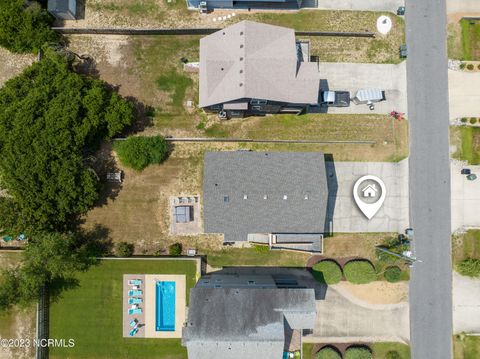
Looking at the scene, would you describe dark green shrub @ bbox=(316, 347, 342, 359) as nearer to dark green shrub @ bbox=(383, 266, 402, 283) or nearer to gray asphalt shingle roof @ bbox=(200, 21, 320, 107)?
dark green shrub @ bbox=(383, 266, 402, 283)

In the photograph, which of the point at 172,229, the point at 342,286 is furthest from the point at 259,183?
the point at 342,286

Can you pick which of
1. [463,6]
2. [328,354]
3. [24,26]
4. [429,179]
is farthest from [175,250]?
[463,6]

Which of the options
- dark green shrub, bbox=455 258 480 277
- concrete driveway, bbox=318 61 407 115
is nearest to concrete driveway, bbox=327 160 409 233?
concrete driveway, bbox=318 61 407 115

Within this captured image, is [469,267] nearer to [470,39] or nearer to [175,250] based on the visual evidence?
[470,39]

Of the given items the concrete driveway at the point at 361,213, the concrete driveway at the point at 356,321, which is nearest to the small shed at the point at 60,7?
the concrete driveway at the point at 361,213

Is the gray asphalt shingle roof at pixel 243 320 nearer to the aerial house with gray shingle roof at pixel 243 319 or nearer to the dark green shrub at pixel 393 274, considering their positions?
the aerial house with gray shingle roof at pixel 243 319

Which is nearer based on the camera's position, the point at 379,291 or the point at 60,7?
the point at 60,7
